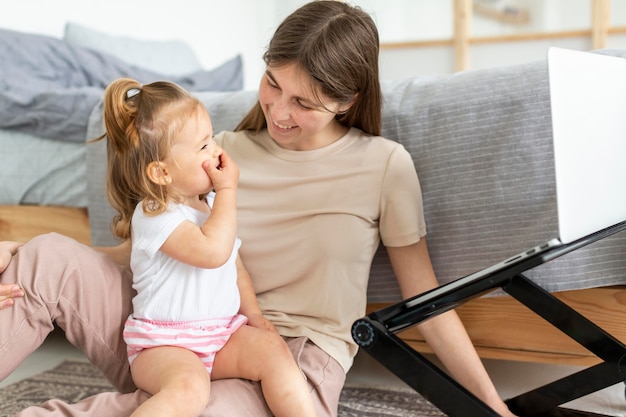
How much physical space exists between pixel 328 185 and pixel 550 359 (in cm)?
51

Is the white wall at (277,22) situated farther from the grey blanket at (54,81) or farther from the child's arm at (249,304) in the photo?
the child's arm at (249,304)

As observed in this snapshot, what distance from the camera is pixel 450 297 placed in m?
0.88

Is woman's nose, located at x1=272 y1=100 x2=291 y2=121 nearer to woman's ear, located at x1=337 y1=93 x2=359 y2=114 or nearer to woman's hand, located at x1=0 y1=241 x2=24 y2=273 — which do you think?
woman's ear, located at x1=337 y1=93 x2=359 y2=114

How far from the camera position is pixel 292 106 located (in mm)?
1196

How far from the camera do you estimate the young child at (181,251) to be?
1.08 m

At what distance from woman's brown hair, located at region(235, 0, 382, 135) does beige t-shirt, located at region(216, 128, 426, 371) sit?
129 mm

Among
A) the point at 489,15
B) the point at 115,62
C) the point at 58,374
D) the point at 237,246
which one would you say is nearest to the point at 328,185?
the point at 237,246

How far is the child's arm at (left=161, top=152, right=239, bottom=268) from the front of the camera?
107 centimetres

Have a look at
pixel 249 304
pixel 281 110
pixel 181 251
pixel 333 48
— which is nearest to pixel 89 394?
pixel 249 304

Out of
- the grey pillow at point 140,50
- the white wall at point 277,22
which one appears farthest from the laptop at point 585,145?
the white wall at point 277,22

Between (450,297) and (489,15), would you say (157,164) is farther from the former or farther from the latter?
(489,15)

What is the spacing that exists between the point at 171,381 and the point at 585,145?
0.62m

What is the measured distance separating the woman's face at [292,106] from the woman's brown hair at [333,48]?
0.05 feet

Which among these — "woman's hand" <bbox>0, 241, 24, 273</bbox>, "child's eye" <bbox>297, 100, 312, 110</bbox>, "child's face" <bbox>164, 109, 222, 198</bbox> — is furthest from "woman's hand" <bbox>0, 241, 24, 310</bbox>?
"child's eye" <bbox>297, 100, 312, 110</bbox>
